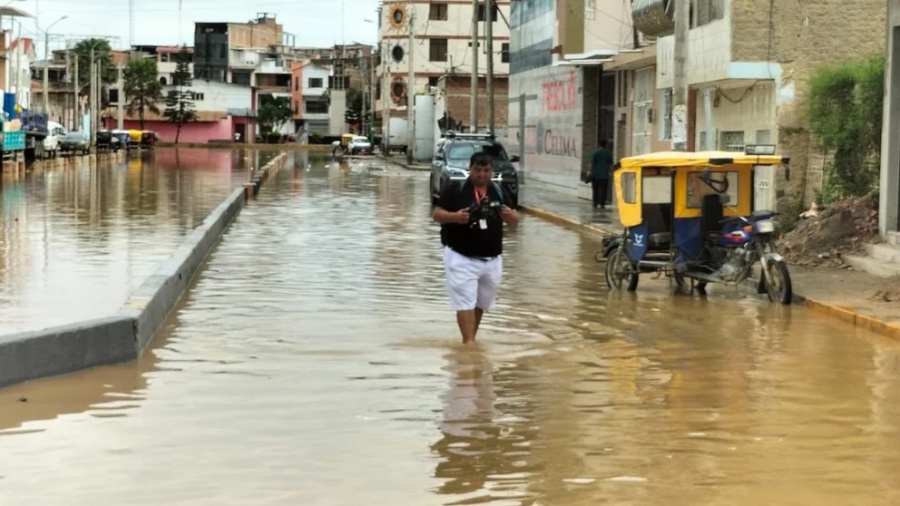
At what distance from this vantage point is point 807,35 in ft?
85.6

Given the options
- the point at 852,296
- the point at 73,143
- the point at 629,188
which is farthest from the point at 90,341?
the point at 73,143

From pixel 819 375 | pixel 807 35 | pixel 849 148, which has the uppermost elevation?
pixel 807 35

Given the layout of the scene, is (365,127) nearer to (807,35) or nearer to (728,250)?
(807,35)

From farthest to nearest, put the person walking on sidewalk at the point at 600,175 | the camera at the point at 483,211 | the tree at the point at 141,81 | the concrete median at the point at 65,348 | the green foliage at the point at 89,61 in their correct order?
the green foliage at the point at 89,61 < the tree at the point at 141,81 < the person walking on sidewalk at the point at 600,175 < the camera at the point at 483,211 < the concrete median at the point at 65,348

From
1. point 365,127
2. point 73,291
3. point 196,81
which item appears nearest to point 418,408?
point 73,291

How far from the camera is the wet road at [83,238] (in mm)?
14203

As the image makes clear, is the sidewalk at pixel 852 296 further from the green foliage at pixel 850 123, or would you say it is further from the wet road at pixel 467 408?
the green foliage at pixel 850 123

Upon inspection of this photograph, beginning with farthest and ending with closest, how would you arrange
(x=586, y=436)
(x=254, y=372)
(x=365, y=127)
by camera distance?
(x=365, y=127)
(x=254, y=372)
(x=586, y=436)

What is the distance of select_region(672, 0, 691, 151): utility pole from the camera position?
22609mm

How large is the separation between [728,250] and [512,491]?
30.5 ft

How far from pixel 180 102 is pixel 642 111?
108419 millimetres

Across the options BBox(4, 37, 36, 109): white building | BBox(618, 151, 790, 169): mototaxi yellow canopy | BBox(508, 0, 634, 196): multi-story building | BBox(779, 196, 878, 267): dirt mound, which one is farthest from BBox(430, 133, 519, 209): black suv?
BBox(4, 37, 36, 109): white building

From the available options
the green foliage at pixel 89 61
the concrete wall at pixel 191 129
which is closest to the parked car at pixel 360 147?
the concrete wall at pixel 191 129

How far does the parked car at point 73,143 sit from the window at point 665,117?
177 ft
